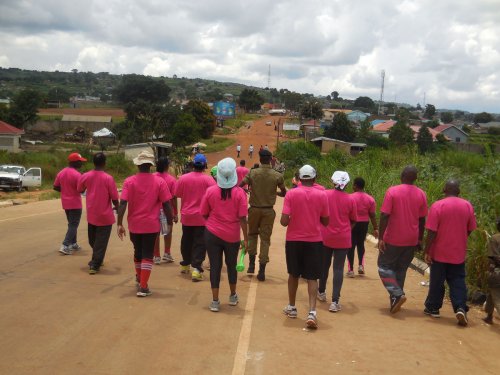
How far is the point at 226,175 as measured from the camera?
675cm

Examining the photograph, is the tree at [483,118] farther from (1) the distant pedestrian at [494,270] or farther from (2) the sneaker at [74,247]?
(1) the distant pedestrian at [494,270]

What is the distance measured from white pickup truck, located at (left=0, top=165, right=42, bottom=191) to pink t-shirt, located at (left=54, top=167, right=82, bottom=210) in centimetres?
2141

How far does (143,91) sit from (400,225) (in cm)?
11184

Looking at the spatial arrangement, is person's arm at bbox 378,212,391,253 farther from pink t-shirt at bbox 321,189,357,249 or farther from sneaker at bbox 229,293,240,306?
sneaker at bbox 229,293,240,306

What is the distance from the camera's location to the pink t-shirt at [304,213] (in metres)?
6.58

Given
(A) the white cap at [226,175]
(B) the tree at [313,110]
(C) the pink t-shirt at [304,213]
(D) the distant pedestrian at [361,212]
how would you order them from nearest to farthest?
(C) the pink t-shirt at [304,213]
(A) the white cap at [226,175]
(D) the distant pedestrian at [361,212]
(B) the tree at [313,110]

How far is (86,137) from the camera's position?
257 feet

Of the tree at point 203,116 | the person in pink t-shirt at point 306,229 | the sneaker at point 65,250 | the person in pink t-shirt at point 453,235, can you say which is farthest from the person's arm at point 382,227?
the tree at point 203,116

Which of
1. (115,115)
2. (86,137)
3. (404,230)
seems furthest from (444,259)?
(115,115)

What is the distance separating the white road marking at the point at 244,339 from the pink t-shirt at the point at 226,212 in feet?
3.11

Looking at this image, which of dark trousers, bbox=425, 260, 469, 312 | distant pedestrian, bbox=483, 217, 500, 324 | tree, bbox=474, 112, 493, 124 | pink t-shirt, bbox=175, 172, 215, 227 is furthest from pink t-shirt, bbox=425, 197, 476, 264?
tree, bbox=474, 112, 493, 124

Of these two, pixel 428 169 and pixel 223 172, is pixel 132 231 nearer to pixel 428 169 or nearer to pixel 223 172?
pixel 223 172

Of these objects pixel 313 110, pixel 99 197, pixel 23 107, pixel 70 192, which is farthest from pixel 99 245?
pixel 313 110

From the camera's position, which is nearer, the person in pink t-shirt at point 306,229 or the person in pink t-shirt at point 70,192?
the person in pink t-shirt at point 306,229
